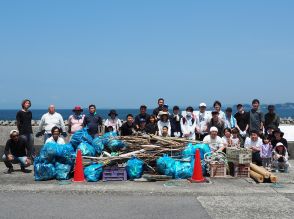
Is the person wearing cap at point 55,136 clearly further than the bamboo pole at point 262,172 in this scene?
Yes

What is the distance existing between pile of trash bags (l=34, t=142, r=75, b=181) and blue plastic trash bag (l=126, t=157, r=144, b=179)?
1476 millimetres

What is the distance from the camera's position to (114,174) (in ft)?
34.3

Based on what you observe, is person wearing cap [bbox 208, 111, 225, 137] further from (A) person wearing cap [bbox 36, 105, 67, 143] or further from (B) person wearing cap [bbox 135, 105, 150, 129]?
(A) person wearing cap [bbox 36, 105, 67, 143]

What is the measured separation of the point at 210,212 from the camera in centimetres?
743

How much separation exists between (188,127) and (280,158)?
2742 millimetres

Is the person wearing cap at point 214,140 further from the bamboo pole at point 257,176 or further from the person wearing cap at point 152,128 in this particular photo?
the person wearing cap at point 152,128

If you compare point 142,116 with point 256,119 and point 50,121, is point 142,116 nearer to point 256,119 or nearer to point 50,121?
point 50,121

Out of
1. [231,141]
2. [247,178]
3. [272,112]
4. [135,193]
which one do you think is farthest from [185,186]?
[272,112]

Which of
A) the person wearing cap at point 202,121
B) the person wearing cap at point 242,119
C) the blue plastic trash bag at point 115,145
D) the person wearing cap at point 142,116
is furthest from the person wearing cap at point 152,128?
the person wearing cap at point 242,119

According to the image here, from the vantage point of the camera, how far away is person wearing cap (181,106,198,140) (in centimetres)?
1276

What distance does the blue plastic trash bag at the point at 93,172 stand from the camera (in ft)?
33.8

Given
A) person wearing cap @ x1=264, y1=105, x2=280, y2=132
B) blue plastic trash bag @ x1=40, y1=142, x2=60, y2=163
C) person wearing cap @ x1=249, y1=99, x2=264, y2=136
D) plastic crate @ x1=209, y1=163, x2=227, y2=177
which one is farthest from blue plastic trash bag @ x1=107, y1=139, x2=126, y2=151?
person wearing cap @ x1=264, y1=105, x2=280, y2=132

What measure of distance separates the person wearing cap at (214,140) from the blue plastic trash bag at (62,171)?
3703mm

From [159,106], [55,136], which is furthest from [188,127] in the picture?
[55,136]
